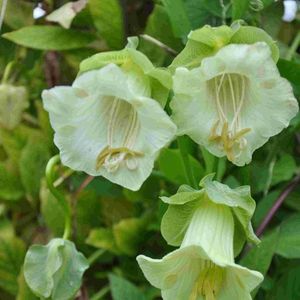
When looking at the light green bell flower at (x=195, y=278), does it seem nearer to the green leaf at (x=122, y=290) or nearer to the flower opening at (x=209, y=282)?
the flower opening at (x=209, y=282)

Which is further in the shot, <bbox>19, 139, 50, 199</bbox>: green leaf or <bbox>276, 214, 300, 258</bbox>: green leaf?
<bbox>19, 139, 50, 199</bbox>: green leaf

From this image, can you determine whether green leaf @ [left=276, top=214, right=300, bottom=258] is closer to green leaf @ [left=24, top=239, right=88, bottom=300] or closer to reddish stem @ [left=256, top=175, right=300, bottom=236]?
reddish stem @ [left=256, top=175, right=300, bottom=236]

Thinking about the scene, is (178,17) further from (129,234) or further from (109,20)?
(129,234)

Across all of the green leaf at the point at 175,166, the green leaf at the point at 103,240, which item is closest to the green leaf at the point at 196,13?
the green leaf at the point at 175,166

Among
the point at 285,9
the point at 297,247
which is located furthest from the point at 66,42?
the point at 297,247

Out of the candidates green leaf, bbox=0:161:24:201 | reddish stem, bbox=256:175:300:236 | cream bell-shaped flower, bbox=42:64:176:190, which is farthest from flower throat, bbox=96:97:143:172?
green leaf, bbox=0:161:24:201
